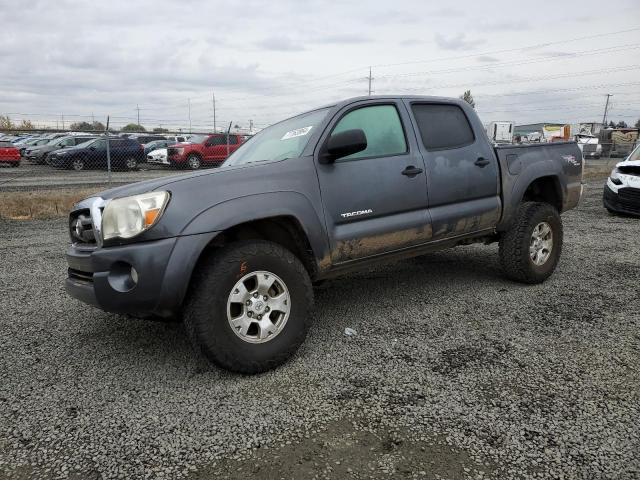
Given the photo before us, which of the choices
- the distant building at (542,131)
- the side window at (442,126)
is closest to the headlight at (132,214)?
the side window at (442,126)

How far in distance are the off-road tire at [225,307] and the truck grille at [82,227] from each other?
2.63 feet

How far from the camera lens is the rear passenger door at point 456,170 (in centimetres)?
404

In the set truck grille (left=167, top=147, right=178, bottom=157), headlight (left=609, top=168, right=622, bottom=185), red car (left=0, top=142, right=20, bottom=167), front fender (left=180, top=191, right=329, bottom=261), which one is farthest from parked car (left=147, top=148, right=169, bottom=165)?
front fender (left=180, top=191, right=329, bottom=261)

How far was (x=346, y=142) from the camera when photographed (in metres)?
3.27

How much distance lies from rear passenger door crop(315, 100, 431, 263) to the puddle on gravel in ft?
4.54

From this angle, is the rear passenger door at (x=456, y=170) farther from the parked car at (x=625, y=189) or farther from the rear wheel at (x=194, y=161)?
the rear wheel at (x=194, y=161)

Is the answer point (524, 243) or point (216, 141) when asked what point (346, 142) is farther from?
point (216, 141)

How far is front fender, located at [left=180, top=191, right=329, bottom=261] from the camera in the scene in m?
2.91

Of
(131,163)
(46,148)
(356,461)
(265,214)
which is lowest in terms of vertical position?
(356,461)

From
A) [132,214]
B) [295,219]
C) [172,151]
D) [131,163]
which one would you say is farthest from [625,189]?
[131,163]

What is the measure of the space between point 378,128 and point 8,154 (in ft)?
68.7

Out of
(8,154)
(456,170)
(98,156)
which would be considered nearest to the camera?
(456,170)

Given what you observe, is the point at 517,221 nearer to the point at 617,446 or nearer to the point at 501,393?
the point at 501,393

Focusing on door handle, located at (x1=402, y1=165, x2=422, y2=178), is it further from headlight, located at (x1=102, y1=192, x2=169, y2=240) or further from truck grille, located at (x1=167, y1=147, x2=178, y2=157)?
truck grille, located at (x1=167, y1=147, x2=178, y2=157)
